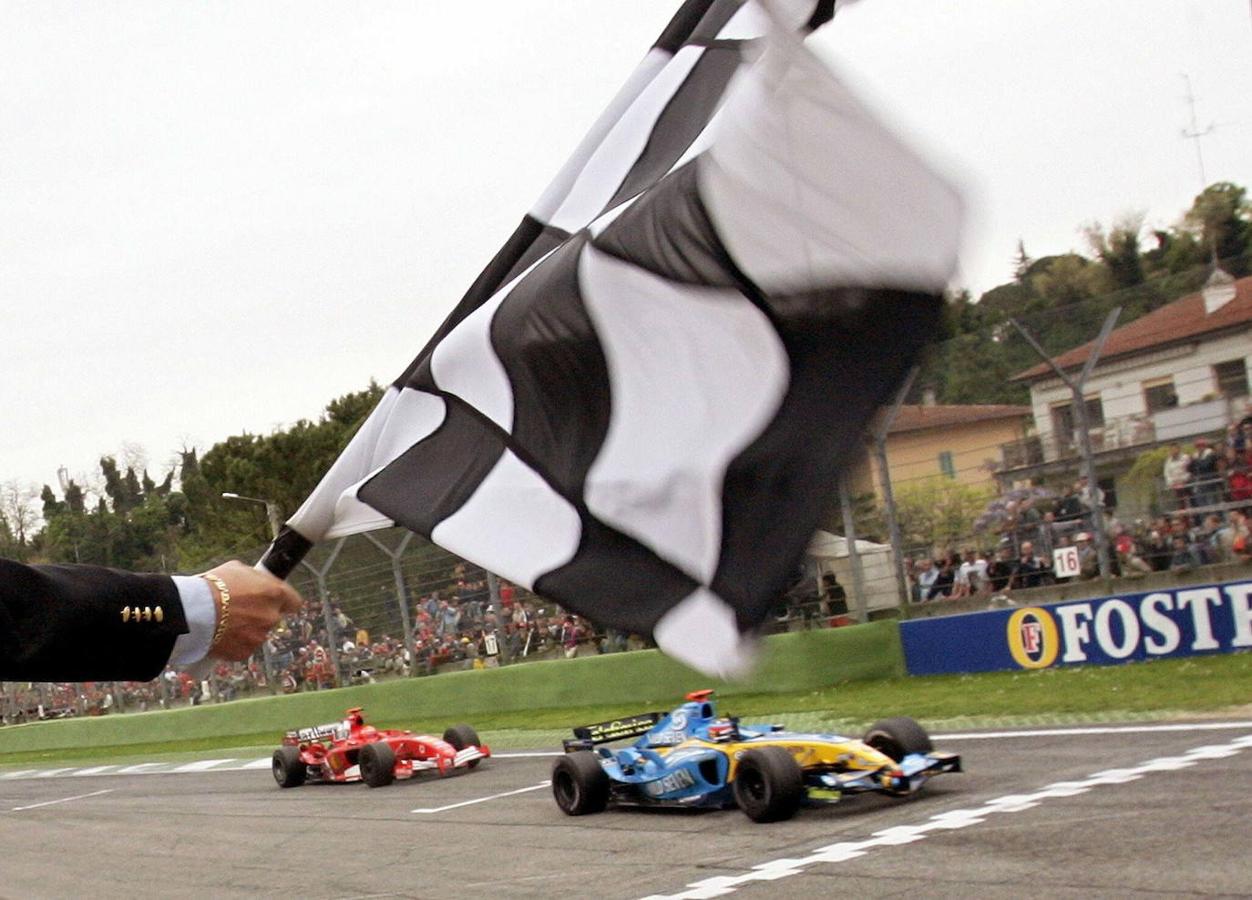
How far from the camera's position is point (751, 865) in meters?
8.86

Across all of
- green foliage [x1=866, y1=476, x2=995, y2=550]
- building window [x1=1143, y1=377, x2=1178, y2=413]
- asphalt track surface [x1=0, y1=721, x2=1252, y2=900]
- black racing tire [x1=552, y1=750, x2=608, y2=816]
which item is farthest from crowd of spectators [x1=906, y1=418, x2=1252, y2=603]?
black racing tire [x1=552, y1=750, x2=608, y2=816]

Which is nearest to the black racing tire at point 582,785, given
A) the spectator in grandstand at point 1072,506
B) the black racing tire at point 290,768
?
the spectator in grandstand at point 1072,506

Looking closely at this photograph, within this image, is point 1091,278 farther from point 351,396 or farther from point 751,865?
point 351,396

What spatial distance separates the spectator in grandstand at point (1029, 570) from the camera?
50.1 ft

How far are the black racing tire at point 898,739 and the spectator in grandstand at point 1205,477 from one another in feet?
15.1

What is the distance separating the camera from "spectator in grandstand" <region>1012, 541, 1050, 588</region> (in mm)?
15266

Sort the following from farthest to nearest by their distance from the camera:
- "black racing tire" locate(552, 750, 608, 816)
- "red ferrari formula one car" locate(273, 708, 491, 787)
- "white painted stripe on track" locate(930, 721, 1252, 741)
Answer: "red ferrari formula one car" locate(273, 708, 491, 787), "black racing tire" locate(552, 750, 608, 816), "white painted stripe on track" locate(930, 721, 1252, 741)

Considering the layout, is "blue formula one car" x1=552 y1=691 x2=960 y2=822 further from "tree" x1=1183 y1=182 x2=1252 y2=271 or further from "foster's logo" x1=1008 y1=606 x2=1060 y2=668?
"tree" x1=1183 y1=182 x2=1252 y2=271

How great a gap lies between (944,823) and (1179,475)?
19.7 feet

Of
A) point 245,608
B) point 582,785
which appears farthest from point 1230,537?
point 245,608

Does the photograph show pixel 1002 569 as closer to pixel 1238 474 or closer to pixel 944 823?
pixel 1238 474

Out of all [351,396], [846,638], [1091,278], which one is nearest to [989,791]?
[846,638]

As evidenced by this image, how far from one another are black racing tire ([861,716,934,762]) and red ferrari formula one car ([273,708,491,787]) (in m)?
6.18

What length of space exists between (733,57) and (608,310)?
52cm
